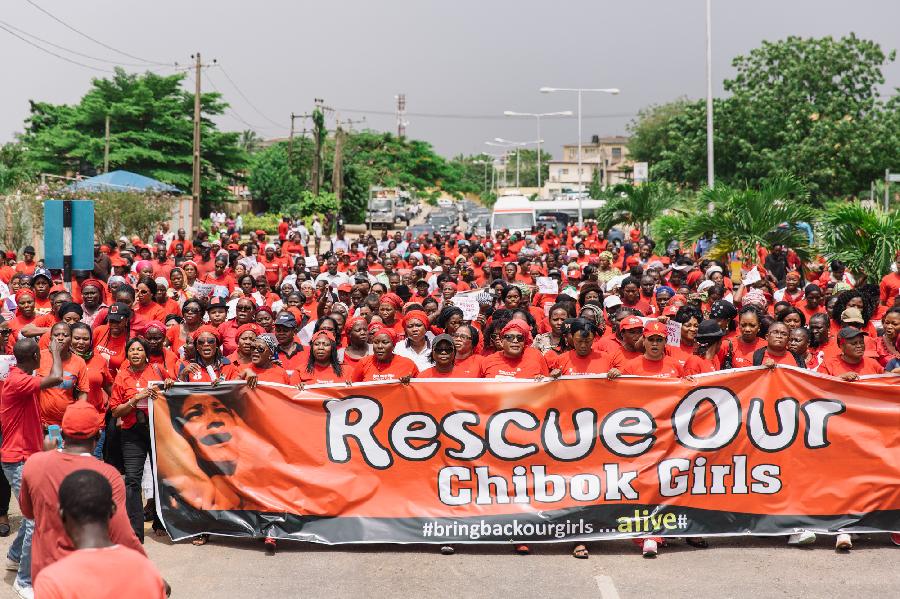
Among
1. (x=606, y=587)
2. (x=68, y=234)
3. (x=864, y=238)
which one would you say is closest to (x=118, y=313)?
(x=68, y=234)

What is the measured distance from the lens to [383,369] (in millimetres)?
8773

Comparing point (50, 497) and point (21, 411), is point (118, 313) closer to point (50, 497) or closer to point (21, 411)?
point (21, 411)

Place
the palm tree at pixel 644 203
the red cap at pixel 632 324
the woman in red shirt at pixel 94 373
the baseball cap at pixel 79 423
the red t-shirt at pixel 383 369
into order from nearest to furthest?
the baseball cap at pixel 79 423, the woman in red shirt at pixel 94 373, the red t-shirt at pixel 383 369, the red cap at pixel 632 324, the palm tree at pixel 644 203

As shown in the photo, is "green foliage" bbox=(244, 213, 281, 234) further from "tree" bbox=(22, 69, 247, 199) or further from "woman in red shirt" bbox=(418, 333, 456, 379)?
"woman in red shirt" bbox=(418, 333, 456, 379)

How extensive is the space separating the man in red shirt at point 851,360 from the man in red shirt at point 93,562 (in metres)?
5.91

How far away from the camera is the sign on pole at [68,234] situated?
1099 cm

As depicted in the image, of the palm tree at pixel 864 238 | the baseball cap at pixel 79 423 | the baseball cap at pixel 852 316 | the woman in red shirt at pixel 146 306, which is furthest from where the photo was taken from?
the palm tree at pixel 864 238

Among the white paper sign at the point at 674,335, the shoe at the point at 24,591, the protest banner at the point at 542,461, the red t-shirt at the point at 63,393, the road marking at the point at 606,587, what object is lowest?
the road marking at the point at 606,587

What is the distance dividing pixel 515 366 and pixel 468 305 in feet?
11.4

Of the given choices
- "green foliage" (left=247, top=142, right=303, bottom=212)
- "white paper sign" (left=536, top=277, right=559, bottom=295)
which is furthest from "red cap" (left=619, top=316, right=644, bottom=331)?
"green foliage" (left=247, top=142, right=303, bottom=212)

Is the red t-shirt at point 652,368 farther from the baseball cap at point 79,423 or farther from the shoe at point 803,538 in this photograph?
the baseball cap at point 79,423

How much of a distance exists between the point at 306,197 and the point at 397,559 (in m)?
45.6

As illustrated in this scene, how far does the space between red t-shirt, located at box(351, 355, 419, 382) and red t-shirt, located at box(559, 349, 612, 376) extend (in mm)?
1179

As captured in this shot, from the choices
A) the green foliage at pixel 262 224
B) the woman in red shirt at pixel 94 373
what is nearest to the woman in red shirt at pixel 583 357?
the woman in red shirt at pixel 94 373
